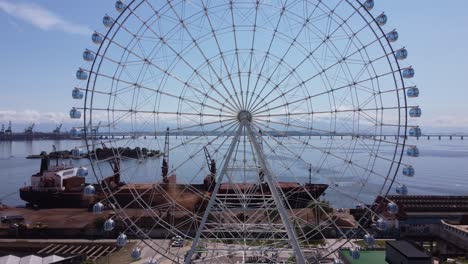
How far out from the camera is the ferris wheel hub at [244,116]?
1700 centimetres

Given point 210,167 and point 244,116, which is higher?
point 244,116

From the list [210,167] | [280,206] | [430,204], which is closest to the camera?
[280,206]

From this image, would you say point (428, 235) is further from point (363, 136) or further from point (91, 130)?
point (91, 130)

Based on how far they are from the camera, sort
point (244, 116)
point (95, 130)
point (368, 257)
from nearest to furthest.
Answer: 1. point (244, 116)
2. point (95, 130)
3. point (368, 257)

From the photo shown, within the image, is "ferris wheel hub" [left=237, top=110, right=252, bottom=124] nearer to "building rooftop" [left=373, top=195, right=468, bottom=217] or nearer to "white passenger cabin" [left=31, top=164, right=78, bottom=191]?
"building rooftop" [left=373, top=195, right=468, bottom=217]

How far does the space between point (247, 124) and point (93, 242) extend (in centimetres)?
2518

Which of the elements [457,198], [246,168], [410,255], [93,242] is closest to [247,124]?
[246,168]

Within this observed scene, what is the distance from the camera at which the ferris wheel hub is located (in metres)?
17.0

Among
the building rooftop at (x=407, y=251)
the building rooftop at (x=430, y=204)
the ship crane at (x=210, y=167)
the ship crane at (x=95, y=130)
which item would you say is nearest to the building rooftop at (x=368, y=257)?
the building rooftop at (x=407, y=251)

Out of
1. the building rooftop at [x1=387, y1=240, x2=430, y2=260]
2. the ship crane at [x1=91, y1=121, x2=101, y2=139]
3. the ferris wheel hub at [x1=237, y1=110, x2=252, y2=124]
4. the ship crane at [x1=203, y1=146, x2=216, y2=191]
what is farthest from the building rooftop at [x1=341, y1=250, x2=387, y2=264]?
the ship crane at [x1=91, y1=121, x2=101, y2=139]

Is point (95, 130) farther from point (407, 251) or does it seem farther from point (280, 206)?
point (407, 251)

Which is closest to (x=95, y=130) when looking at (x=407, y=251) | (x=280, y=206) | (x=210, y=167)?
(x=280, y=206)

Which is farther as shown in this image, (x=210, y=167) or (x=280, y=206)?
(x=210, y=167)

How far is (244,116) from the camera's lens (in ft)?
56.1
